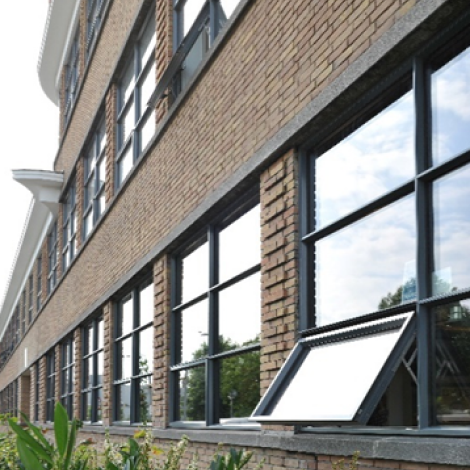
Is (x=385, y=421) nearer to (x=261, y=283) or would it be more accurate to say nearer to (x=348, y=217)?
(x=348, y=217)

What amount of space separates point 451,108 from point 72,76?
20892 mm

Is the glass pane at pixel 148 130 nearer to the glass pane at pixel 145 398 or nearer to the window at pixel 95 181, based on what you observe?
the glass pane at pixel 145 398

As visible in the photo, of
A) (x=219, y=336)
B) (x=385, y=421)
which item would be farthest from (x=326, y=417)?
(x=219, y=336)

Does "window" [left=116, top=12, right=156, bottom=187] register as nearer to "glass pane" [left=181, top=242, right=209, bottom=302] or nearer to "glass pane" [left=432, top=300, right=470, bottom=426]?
"glass pane" [left=181, top=242, right=209, bottom=302]

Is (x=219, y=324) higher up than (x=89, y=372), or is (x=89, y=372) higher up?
(x=219, y=324)

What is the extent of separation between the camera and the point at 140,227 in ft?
46.2

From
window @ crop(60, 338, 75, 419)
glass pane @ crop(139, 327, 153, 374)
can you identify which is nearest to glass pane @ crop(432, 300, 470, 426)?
glass pane @ crop(139, 327, 153, 374)

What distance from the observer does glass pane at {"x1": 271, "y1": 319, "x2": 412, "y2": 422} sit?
612 cm

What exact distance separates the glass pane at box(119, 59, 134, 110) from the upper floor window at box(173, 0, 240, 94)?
345cm

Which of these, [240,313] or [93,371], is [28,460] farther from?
[93,371]

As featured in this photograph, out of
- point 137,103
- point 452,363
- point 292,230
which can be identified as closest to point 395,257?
point 452,363

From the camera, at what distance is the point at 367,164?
705 centimetres

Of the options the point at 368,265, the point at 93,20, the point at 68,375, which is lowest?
the point at 68,375

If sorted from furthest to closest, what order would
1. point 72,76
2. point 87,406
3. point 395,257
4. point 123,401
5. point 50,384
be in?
point 50,384 < point 72,76 < point 87,406 < point 123,401 < point 395,257
